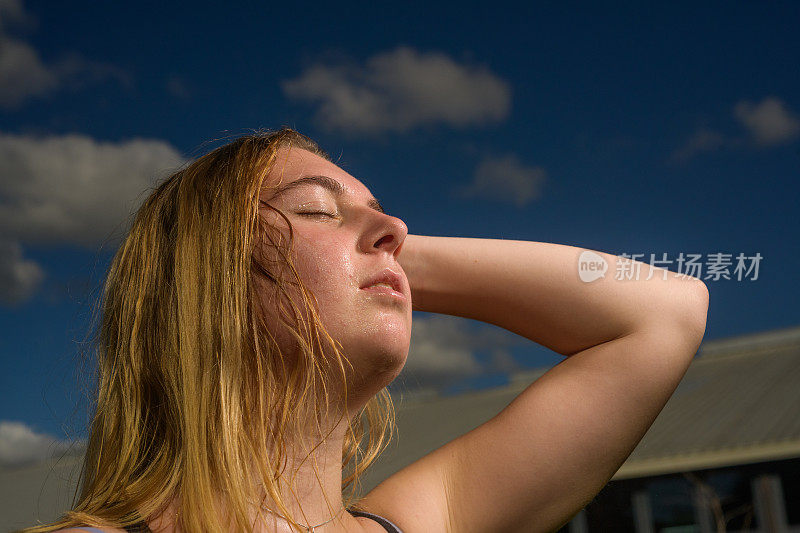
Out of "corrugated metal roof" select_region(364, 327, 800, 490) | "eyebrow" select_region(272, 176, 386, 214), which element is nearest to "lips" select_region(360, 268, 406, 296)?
"eyebrow" select_region(272, 176, 386, 214)

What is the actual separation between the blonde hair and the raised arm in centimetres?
50

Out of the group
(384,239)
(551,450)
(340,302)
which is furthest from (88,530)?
(551,450)

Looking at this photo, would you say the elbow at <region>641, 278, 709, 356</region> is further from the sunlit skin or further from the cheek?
the cheek

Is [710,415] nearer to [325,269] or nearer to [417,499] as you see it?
[417,499]

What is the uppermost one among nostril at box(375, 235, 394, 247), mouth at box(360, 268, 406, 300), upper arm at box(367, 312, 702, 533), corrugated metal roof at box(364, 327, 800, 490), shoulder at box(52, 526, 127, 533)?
corrugated metal roof at box(364, 327, 800, 490)

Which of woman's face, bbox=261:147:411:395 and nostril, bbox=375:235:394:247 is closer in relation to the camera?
woman's face, bbox=261:147:411:395

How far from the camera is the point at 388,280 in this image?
1.55m

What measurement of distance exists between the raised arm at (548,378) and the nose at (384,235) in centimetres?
40

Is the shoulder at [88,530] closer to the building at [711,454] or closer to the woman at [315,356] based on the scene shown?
the woman at [315,356]

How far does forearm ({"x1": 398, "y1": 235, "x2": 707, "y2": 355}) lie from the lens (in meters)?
1.90

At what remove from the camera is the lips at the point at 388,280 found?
5.00ft

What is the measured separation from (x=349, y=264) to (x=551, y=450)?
0.74 metres

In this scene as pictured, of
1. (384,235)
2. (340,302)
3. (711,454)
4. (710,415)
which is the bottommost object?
(340,302)

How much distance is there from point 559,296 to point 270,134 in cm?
95
